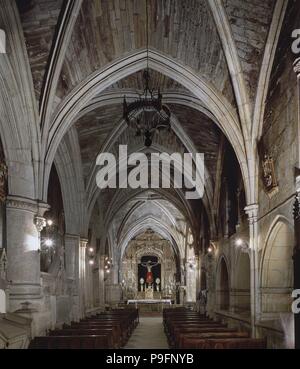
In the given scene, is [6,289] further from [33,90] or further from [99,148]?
[99,148]

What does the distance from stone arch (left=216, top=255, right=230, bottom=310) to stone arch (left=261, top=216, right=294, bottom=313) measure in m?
6.97

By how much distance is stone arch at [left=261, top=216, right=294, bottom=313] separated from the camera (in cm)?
1234

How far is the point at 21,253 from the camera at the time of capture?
1231cm

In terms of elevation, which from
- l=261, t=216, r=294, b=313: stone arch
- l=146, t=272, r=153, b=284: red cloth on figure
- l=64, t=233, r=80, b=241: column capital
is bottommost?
l=146, t=272, r=153, b=284: red cloth on figure

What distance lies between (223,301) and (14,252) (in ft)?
34.9

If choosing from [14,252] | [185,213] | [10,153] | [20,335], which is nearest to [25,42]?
[10,153]

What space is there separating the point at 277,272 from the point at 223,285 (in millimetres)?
8027

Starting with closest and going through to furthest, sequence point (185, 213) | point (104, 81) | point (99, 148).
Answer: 1. point (104, 81)
2. point (99, 148)
3. point (185, 213)

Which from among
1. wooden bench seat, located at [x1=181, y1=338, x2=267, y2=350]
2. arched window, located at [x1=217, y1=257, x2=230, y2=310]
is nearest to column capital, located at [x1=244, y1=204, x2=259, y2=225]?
wooden bench seat, located at [x1=181, y1=338, x2=267, y2=350]

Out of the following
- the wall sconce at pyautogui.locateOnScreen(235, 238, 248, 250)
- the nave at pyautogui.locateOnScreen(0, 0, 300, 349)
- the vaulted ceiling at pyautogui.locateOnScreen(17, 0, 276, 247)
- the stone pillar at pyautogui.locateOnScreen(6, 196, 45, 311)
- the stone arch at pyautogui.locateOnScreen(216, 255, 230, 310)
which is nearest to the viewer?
the nave at pyautogui.locateOnScreen(0, 0, 300, 349)

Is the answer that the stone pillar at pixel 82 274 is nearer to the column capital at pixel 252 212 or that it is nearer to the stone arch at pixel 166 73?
the stone arch at pixel 166 73

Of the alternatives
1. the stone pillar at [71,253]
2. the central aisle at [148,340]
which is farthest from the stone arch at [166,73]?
the stone pillar at [71,253]

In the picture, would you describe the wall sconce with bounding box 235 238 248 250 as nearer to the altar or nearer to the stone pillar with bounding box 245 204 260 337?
the stone pillar with bounding box 245 204 260 337
